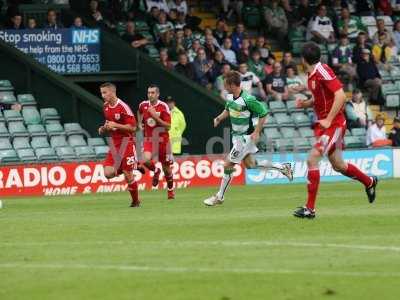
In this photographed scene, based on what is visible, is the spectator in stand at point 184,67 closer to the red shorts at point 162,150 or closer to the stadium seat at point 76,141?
the stadium seat at point 76,141

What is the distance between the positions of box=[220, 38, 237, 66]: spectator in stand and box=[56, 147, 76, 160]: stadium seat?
5.65 metres

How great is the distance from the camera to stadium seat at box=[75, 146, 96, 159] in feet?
94.0

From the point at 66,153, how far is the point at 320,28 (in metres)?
9.69

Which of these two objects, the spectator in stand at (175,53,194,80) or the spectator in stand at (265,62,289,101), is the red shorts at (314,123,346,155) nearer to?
the spectator in stand at (175,53,194,80)

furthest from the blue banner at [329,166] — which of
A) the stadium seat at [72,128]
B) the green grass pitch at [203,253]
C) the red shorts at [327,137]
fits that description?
the red shorts at [327,137]

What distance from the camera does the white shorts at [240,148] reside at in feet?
65.1

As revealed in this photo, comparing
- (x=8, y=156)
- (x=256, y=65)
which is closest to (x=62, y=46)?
(x=8, y=156)

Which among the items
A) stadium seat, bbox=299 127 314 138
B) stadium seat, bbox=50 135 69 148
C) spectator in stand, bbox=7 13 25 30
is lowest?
stadium seat, bbox=299 127 314 138

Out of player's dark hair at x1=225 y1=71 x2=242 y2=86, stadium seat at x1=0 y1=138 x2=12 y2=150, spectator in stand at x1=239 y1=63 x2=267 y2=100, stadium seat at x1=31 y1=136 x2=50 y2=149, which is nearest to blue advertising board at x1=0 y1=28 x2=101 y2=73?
stadium seat at x1=31 y1=136 x2=50 y2=149

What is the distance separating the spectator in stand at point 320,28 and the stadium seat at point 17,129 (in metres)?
9.70

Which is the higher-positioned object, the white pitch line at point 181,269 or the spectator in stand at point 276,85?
the white pitch line at point 181,269

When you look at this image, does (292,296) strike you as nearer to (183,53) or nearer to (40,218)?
(40,218)

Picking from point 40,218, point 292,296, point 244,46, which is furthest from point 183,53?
point 292,296

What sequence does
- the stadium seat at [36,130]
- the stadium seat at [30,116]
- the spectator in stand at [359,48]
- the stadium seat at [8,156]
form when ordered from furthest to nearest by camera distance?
1. the spectator in stand at [359,48]
2. the stadium seat at [30,116]
3. the stadium seat at [36,130]
4. the stadium seat at [8,156]
